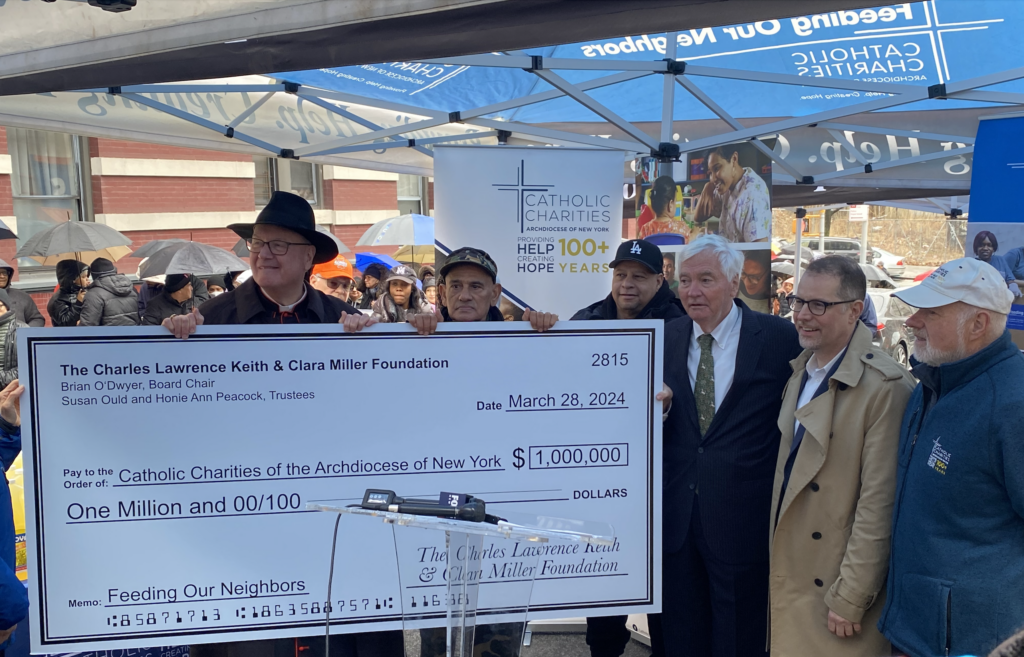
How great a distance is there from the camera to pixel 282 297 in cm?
280

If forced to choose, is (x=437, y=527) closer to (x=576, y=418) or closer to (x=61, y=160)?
(x=576, y=418)

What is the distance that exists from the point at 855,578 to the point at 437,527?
5.40ft

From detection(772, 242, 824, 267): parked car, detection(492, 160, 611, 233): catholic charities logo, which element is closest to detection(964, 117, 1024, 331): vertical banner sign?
detection(492, 160, 611, 233): catholic charities logo

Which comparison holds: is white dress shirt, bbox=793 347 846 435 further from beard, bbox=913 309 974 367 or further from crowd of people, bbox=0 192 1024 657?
beard, bbox=913 309 974 367

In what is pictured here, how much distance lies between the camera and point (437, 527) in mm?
1569

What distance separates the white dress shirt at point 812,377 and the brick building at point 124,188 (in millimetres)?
11368

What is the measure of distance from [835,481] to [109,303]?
8.44m

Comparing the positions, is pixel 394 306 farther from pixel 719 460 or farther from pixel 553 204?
pixel 719 460

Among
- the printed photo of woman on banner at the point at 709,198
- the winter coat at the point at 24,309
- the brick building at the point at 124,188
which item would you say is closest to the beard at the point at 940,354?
the printed photo of woman on banner at the point at 709,198

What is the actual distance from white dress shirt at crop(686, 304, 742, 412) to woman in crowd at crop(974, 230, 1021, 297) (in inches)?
61.2

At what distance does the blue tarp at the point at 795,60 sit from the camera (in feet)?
18.9

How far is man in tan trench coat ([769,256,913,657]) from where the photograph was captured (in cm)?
251

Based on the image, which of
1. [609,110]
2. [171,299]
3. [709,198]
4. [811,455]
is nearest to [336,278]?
[171,299]

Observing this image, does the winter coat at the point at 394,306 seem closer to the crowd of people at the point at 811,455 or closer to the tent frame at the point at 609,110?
the tent frame at the point at 609,110
